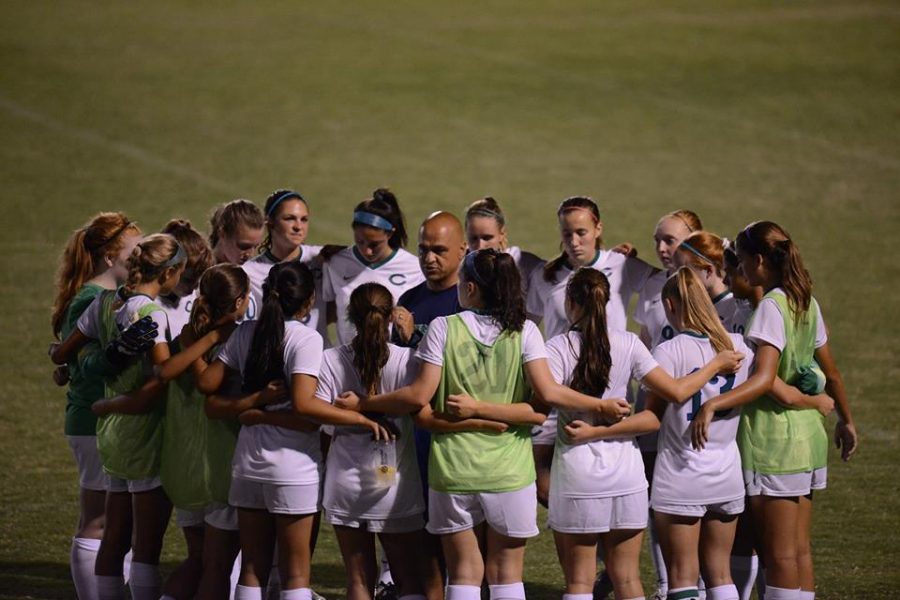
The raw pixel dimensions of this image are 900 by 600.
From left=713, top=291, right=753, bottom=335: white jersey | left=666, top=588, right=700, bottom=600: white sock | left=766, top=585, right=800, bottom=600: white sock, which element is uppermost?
left=713, top=291, right=753, bottom=335: white jersey

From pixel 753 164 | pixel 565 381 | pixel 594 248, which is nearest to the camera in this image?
pixel 565 381

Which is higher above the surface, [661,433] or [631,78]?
[631,78]

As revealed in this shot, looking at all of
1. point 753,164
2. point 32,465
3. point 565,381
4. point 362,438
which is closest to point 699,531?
point 565,381

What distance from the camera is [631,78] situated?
24891mm

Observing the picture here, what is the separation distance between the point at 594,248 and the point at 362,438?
1974 mm

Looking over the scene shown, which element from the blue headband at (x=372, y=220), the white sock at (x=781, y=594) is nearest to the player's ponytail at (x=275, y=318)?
the blue headband at (x=372, y=220)

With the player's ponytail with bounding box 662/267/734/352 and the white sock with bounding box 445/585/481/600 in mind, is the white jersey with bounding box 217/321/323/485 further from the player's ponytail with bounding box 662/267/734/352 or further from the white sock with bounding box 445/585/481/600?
the player's ponytail with bounding box 662/267/734/352

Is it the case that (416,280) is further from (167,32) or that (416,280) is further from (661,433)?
(167,32)

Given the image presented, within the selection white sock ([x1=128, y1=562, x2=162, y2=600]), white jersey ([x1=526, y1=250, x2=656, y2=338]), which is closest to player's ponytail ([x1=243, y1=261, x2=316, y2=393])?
white sock ([x1=128, y1=562, x2=162, y2=600])

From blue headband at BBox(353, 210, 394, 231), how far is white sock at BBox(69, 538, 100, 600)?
200cm

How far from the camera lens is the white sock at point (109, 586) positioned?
6.16 metres

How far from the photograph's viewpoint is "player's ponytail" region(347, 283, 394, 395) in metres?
5.59

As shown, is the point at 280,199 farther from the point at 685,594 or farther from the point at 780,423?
the point at 685,594

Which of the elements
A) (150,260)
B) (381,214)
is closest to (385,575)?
(381,214)
